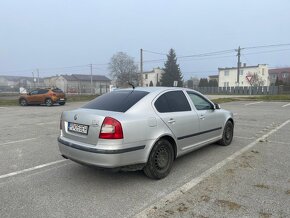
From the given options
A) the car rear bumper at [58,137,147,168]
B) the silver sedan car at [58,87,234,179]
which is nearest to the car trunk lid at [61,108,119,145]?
the silver sedan car at [58,87,234,179]

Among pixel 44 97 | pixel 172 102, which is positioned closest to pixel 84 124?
pixel 172 102

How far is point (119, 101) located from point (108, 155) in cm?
113

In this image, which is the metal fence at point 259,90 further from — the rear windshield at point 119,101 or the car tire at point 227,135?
the rear windshield at point 119,101

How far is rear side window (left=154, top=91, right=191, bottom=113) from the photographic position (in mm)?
4766

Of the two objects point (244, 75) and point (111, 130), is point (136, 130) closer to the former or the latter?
point (111, 130)

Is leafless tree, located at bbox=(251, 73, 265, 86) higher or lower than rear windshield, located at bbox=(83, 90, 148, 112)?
higher

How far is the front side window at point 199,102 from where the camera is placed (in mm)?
5699

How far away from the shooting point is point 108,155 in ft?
12.9

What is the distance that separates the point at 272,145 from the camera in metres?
6.96

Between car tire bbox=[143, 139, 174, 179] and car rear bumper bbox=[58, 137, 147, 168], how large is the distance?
213 millimetres

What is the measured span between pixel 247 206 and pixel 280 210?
39 cm

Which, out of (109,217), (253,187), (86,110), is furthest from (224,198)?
(86,110)

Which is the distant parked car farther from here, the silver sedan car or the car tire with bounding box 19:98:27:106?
the silver sedan car

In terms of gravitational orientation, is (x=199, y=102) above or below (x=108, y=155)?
above
